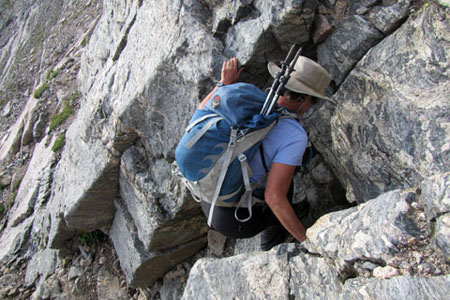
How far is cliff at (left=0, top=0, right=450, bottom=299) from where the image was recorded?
336cm

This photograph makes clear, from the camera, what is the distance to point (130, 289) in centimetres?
1049

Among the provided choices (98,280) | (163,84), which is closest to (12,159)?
(98,280)

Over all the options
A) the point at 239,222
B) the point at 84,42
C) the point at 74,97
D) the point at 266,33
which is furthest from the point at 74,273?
the point at 84,42

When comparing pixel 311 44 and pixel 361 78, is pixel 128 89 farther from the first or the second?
pixel 361 78

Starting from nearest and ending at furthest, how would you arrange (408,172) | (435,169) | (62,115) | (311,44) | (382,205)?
(382,205) → (435,169) → (408,172) → (311,44) → (62,115)

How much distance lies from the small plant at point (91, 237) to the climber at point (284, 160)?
7.43 metres

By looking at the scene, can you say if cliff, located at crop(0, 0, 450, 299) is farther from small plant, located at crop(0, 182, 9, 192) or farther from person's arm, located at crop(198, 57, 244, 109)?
small plant, located at crop(0, 182, 9, 192)

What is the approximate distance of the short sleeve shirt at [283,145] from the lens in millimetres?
4457

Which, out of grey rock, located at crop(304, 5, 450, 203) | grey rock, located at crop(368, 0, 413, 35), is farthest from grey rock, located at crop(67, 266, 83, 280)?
grey rock, located at crop(368, 0, 413, 35)

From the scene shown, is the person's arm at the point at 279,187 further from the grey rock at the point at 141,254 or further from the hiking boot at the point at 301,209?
the grey rock at the point at 141,254

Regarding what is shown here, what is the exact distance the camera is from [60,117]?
16.5 meters

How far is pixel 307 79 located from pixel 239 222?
2.36m

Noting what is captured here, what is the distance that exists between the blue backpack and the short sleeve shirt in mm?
115

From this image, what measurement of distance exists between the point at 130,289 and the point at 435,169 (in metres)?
9.21
